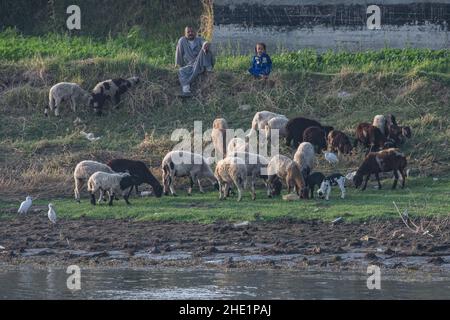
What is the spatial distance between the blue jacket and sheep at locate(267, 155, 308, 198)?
489cm

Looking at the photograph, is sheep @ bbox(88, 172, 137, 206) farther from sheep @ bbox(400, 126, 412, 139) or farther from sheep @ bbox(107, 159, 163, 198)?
sheep @ bbox(400, 126, 412, 139)

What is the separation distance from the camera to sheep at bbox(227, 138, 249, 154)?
69.8 ft

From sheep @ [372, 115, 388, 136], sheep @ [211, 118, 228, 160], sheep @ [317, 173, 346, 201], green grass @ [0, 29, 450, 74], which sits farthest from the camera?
green grass @ [0, 29, 450, 74]

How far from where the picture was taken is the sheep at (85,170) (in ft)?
66.0

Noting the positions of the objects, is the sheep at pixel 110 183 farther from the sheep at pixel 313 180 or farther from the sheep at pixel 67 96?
the sheep at pixel 67 96

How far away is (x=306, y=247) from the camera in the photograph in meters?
17.2

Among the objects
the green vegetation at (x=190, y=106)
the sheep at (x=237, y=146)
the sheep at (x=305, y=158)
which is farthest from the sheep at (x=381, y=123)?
the sheep at (x=237, y=146)

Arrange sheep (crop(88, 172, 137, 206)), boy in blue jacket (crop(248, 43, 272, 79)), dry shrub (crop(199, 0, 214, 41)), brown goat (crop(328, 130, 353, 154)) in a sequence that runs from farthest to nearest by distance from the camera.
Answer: dry shrub (crop(199, 0, 214, 41))
boy in blue jacket (crop(248, 43, 272, 79))
brown goat (crop(328, 130, 353, 154))
sheep (crop(88, 172, 137, 206))

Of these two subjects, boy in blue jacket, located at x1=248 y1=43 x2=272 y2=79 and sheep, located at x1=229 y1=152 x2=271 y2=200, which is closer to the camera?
sheep, located at x1=229 y1=152 x2=271 y2=200

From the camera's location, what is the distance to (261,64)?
81.7 feet

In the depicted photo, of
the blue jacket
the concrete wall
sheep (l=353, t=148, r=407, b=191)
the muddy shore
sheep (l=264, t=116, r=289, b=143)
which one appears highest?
the concrete wall

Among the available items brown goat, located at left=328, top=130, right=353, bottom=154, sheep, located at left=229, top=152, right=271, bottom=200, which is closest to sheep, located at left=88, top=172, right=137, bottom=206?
sheep, located at left=229, top=152, right=271, bottom=200

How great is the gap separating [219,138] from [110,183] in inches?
127

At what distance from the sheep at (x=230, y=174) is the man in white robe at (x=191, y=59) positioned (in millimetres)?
4871
